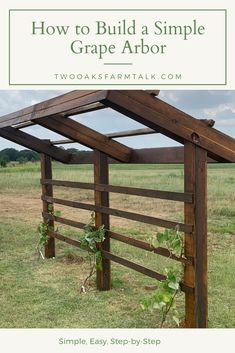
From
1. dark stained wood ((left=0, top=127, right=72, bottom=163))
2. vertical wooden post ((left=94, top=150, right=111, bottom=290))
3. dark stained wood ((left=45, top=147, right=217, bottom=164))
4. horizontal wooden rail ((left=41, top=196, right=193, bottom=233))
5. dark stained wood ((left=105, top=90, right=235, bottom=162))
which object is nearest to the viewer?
dark stained wood ((left=105, top=90, right=235, bottom=162))

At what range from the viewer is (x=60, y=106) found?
441 centimetres

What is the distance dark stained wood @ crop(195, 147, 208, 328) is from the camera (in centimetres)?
387

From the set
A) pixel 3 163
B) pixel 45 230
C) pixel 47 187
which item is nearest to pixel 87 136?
pixel 47 187

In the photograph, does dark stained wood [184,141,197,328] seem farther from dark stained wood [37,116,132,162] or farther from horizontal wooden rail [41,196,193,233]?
dark stained wood [37,116,132,162]

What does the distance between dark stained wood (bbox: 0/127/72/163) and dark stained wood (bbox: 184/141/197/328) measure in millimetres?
3245

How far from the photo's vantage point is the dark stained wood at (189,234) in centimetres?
388

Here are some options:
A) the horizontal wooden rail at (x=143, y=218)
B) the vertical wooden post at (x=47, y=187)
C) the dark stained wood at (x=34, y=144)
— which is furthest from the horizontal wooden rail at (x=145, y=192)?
the vertical wooden post at (x=47, y=187)

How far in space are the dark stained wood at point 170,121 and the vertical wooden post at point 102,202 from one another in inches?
72.2

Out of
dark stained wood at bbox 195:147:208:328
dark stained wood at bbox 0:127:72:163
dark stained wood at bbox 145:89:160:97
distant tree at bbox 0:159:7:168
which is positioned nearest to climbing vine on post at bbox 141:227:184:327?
dark stained wood at bbox 195:147:208:328

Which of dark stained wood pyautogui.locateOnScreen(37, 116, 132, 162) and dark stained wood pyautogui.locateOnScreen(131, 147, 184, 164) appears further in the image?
dark stained wood pyautogui.locateOnScreen(37, 116, 132, 162)

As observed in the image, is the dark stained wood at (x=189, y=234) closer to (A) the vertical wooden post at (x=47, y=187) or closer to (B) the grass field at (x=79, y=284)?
(B) the grass field at (x=79, y=284)

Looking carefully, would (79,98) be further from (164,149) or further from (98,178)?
(98,178)

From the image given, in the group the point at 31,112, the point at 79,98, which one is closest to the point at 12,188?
the point at 31,112
